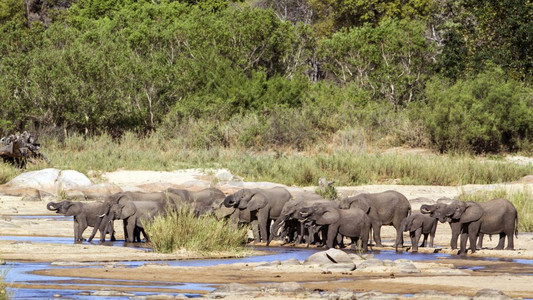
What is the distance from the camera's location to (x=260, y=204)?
1820 centimetres

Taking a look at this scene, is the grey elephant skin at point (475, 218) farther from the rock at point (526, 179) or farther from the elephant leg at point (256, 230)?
the rock at point (526, 179)

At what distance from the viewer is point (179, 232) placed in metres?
15.5

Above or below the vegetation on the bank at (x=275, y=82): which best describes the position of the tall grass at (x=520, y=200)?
below

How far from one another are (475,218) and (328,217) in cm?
239

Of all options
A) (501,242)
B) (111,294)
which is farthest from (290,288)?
(501,242)

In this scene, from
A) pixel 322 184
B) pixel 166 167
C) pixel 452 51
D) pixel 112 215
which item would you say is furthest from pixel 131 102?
pixel 112 215

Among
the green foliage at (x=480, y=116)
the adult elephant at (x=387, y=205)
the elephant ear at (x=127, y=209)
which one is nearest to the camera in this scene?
the elephant ear at (x=127, y=209)

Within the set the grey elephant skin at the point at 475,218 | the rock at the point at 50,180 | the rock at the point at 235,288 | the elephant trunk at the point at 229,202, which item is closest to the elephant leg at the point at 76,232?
the elephant trunk at the point at 229,202

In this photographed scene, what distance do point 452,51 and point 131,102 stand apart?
13119 mm

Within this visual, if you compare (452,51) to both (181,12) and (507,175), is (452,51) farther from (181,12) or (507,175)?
(181,12)

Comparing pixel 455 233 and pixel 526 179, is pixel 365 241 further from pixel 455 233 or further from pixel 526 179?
pixel 526 179

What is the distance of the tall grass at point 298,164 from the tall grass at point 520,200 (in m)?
5.30

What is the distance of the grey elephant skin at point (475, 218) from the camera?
649 inches

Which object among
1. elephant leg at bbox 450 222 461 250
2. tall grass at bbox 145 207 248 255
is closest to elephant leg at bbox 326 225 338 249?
tall grass at bbox 145 207 248 255
